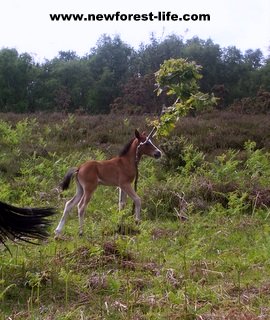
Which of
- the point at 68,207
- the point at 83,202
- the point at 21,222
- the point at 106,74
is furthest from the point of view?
the point at 106,74

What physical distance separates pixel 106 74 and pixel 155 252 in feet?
105

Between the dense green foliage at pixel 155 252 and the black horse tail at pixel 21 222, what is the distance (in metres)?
0.28

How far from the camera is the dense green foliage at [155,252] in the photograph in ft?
14.7

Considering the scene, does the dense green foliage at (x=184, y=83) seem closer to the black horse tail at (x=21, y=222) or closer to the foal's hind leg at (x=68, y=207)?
the black horse tail at (x=21, y=222)

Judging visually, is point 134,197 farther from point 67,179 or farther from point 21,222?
point 21,222

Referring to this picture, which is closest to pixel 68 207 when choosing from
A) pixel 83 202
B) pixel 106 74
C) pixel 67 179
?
pixel 83 202

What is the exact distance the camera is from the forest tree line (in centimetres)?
3366

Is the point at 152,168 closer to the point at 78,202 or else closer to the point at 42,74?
the point at 78,202

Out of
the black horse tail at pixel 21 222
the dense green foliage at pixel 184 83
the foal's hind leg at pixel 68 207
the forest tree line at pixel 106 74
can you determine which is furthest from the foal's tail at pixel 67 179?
the forest tree line at pixel 106 74

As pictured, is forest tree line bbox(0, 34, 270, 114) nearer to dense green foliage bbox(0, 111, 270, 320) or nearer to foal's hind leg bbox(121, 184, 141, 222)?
dense green foliage bbox(0, 111, 270, 320)

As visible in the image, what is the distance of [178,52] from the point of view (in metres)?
37.8

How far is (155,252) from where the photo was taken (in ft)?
21.4

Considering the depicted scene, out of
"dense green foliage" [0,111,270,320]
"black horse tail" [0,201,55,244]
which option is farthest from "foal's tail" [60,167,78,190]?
"black horse tail" [0,201,55,244]

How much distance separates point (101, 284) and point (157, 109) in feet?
66.3
